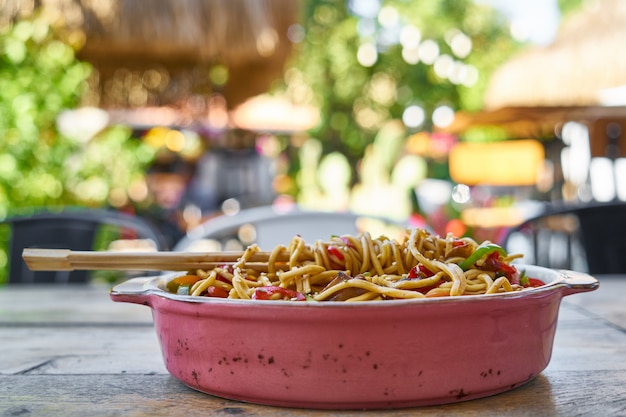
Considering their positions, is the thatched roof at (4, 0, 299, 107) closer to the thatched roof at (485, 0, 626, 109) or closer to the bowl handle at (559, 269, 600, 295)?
the bowl handle at (559, 269, 600, 295)

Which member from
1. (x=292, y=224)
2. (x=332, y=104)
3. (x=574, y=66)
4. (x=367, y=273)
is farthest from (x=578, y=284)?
(x=332, y=104)

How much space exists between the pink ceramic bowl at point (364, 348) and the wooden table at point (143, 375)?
2 cm

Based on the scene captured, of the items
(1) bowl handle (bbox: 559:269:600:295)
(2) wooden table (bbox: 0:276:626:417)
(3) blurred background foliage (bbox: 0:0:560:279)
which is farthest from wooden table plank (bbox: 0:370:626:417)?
(3) blurred background foliage (bbox: 0:0:560:279)

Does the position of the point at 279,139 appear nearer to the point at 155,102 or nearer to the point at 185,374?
the point at 155,102

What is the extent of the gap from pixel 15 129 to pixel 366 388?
3054 millimetres

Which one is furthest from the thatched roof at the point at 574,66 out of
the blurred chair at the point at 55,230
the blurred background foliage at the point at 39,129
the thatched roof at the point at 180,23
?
the blurred chair at the point at 55,230

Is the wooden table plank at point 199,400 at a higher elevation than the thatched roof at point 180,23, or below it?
below

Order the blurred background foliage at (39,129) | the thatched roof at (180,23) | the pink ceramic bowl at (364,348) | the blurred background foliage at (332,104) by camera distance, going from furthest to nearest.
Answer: the thatched roof at (180,23) → the blurred background foliage at (332,104) → the blurred background foliage at (39,129) → the pink ceramic bowl at (364,348)

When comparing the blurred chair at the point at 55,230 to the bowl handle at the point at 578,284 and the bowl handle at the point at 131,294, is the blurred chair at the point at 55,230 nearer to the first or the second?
the bowl handle at the point at 131,294

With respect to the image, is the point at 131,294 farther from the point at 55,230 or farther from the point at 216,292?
the point at 55,230

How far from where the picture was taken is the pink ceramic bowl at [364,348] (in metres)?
0.67

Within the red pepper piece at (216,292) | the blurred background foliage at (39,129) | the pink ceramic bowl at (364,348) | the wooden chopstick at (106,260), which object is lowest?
the pink ceramic bowl at (364,348)

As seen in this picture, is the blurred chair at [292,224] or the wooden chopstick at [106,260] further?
the blurred chair at [292,224]

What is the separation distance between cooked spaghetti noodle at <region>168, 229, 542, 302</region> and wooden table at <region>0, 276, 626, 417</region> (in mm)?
117
